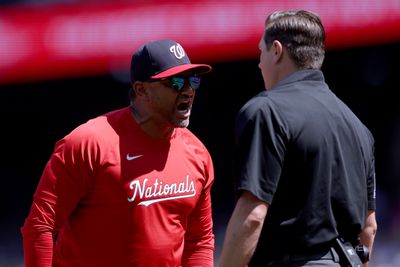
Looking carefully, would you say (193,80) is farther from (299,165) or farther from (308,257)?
(308,257)

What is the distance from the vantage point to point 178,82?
11.8 ft

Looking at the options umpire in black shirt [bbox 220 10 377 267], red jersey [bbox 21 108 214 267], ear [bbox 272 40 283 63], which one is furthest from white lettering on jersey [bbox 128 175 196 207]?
ear [bbox 272 40 283 63]

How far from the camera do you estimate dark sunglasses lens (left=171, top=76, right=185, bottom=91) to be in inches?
141

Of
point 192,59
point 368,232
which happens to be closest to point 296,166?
point 368,232

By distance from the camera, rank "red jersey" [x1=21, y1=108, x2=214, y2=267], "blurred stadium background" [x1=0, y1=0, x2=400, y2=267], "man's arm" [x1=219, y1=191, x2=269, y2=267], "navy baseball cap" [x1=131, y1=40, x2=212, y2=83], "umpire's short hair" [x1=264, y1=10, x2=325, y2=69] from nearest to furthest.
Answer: "man's arm" [x1=219, y1=191, x2=269, y2=267] → "umpire's short hair" [x1=264, y1=10, x2=325, y2=69] → "red jersey" [x1=21, y1=108, x2=214, y2=267] → "navy baseball cap" [x1=131, y1=40, x2=212, y2=83] → "blurred stadium background" [x1=0, y1=0, x2=400, y2=267]

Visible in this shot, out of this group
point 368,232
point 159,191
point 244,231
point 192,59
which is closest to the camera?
point 244,231

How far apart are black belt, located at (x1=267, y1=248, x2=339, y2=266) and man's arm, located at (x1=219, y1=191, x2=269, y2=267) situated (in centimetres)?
12

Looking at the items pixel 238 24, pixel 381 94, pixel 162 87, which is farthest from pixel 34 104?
pixel 162 87

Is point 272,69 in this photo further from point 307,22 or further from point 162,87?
point 162,87

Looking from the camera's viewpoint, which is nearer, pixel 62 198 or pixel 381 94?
pixel 62 198

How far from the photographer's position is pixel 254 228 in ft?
9.48

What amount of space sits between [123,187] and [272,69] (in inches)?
30.6

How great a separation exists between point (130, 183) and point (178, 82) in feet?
1.47

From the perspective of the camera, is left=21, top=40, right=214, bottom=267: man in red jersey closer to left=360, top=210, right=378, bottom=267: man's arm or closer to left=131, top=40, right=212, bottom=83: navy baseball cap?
left=131, top=40, right=212, bottom=83: navy baseball cap
